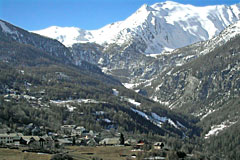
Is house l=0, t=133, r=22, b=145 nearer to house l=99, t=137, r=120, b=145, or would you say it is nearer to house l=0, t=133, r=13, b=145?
house l=0, t=133, r=13, b=145

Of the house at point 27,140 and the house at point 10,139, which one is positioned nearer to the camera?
the house at point 10,139

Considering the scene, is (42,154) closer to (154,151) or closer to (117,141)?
(154,151)

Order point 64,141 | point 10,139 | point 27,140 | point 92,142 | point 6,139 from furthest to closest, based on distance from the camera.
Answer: point 92,142
point 64,141
point 27,140
point 10,139
point 6,139

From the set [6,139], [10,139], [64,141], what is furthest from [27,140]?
[64,141]

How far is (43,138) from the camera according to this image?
537 feet

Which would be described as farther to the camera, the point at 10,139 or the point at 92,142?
the point at 92,142

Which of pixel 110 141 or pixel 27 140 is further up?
pixel 27 140

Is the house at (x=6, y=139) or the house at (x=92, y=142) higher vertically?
the house at (x=6, y=139)

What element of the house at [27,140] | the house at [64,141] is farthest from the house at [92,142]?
the house at [27,140]

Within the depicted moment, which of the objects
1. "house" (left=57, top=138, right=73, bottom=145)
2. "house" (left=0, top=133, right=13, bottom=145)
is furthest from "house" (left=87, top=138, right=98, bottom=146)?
"house" (left=0, top=133, right=13, bottom=145)

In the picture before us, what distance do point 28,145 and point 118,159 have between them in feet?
108

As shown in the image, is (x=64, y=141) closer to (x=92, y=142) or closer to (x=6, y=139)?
(x=92, y=142)

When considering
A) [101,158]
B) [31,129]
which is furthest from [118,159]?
[31,129]

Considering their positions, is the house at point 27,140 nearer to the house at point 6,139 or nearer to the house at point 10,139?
the house at point 10,139
